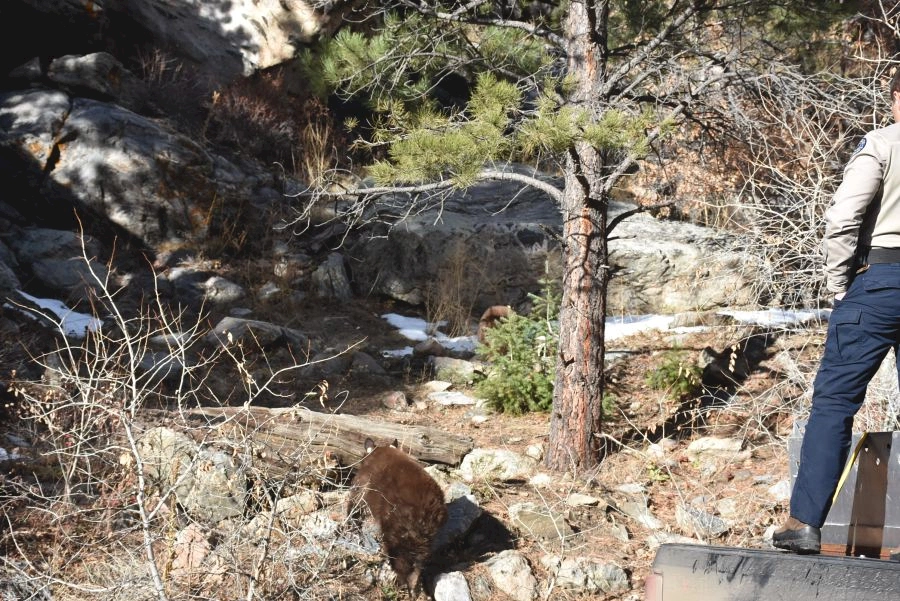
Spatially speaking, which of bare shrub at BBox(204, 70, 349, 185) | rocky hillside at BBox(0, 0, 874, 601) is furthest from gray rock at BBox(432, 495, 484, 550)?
bare shrub at BBox(204, 70, 349, 185)

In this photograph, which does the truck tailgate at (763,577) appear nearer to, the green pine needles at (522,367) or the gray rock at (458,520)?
the gray rock at (458,520)

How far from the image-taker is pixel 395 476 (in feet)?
16.8

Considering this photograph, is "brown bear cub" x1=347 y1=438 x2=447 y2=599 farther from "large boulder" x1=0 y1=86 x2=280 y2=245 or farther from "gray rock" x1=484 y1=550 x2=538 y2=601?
"large boulder" x1=0 y1=86 x2=280 y2=245

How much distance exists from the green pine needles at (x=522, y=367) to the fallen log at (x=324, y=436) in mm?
944

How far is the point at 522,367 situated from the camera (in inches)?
302

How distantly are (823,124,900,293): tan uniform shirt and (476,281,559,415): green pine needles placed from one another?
4.11m

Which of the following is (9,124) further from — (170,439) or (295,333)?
(170,439)

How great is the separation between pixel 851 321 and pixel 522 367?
14.4ft

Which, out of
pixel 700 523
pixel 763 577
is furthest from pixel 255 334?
pixel 763 577

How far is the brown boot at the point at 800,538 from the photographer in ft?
10.8

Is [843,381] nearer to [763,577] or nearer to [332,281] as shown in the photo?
[763,577]

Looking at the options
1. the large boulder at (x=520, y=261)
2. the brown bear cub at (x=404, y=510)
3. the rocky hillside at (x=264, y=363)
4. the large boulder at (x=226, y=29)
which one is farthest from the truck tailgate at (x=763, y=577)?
the large boulder at (x=226, y=29)

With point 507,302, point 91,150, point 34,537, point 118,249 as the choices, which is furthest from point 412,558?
point 91,150

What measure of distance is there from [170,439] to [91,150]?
20.6ft
